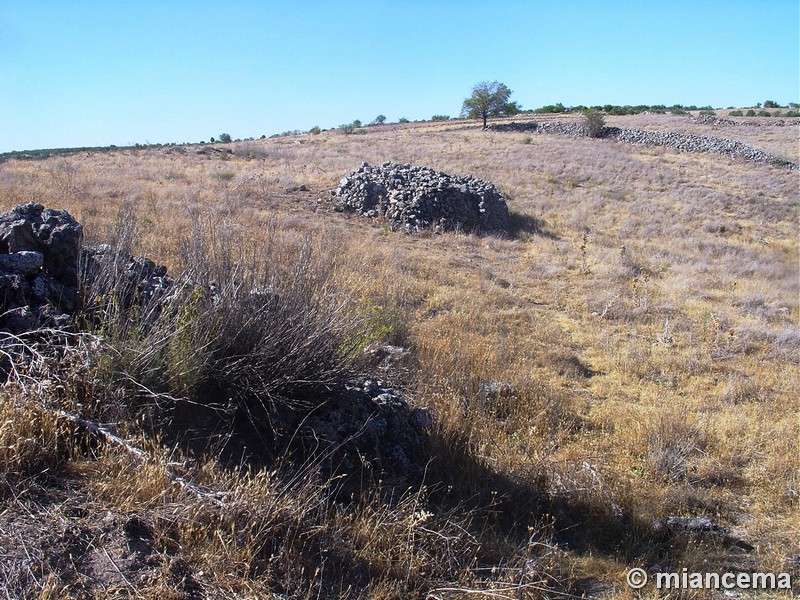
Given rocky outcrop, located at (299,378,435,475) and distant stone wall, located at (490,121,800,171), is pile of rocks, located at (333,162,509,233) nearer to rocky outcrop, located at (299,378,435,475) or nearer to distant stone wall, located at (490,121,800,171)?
rocky outcrop, located at (299,378,435,475)

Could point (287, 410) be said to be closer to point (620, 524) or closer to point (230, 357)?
point (230, 357)

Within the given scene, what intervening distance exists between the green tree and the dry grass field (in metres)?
38.7

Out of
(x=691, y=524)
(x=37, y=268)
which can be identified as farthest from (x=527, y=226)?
(x=37, y=268)

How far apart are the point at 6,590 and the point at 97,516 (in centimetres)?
46

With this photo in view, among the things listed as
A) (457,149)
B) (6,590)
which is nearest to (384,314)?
(6,590)

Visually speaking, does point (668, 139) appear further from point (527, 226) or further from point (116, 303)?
point (116, 303)

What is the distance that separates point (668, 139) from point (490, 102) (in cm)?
1780

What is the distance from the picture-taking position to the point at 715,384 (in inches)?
263

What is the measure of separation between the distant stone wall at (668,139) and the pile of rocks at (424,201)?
20.9 metres

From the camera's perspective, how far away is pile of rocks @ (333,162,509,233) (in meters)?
14.7

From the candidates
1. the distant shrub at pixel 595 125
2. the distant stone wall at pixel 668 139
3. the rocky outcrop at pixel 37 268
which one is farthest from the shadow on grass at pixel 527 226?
the distant shrub at pixel 595 125

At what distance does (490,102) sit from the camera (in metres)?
48.9

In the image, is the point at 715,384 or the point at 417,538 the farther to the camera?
the point at 715,384

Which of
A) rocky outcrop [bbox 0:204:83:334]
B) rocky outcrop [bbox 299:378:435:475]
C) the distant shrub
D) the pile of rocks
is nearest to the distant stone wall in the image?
the distant shrub
